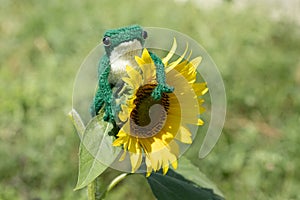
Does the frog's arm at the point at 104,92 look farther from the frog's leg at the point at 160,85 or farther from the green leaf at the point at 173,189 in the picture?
the green leaf at the point at 173,189

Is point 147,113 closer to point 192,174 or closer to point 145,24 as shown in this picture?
point 192,174

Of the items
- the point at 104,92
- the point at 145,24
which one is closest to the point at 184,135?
the point at 104,92

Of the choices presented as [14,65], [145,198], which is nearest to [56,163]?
[145,198]

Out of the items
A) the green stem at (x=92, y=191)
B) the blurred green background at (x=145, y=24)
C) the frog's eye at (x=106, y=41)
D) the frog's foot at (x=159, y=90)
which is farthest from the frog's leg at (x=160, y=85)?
the blurred green background at (x=145, y=24)

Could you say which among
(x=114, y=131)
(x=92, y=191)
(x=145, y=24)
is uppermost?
(x=145, y=24)

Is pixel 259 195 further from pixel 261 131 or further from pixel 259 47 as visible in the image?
pixel 259 47

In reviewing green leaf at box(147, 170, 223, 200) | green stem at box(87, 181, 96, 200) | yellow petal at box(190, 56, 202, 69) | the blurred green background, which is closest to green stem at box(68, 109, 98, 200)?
green stem at box(87, 181, 96, 200)

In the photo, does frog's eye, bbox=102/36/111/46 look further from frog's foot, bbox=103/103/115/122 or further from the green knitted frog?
frog's foot, bbox=103/103/115/122
